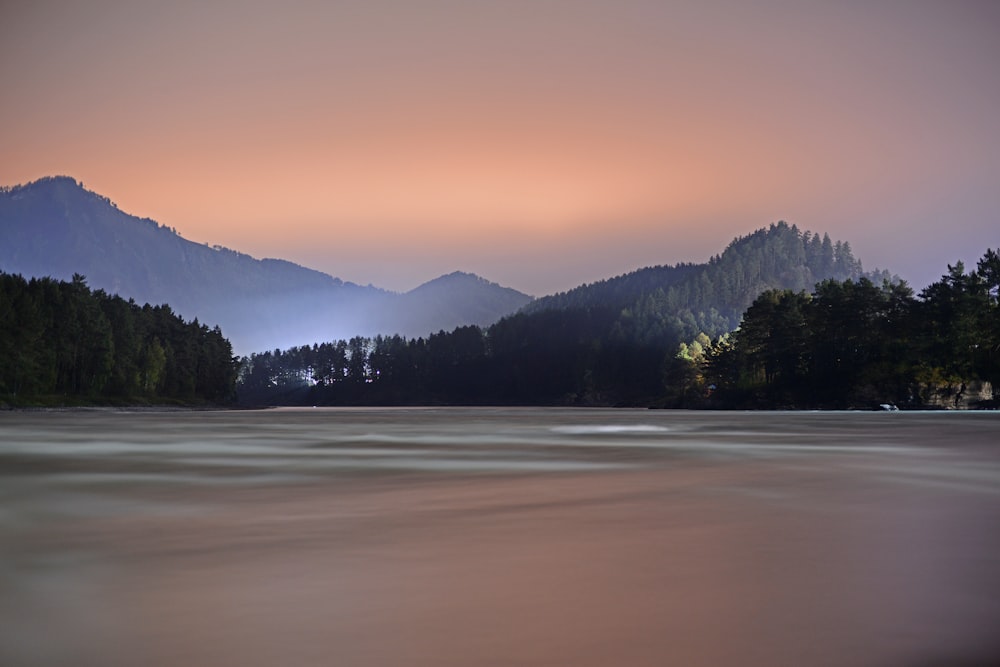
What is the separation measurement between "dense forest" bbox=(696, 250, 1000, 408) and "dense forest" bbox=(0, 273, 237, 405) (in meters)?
90.2

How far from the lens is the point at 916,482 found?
791 inches

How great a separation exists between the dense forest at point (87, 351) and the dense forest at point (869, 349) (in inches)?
3552

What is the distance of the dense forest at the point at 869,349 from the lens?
110188 millimetres

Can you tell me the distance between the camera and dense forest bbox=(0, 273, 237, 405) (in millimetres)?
109688

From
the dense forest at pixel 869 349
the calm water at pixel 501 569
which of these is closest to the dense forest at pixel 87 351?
the dense forest at pixel 869 349

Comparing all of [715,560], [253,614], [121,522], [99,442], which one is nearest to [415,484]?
[121,522]

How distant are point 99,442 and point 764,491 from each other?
29095 millimetres

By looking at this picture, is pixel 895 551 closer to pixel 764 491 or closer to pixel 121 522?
pixel 764 491

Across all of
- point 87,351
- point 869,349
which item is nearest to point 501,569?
point 869,349

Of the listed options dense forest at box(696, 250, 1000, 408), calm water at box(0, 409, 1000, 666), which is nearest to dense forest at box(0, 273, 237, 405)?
dense forest at box(696, 250, 1000, 408)

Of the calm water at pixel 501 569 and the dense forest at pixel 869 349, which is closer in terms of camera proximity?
the calm water at pixel 501 569

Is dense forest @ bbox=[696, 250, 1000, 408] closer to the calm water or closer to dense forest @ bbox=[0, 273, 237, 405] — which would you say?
dense forest @ bbox=[0, 273, 237, 405]

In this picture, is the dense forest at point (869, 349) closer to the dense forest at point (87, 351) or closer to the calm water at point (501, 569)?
the dense forest at point (87, 351)

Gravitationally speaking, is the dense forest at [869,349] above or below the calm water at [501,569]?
above
